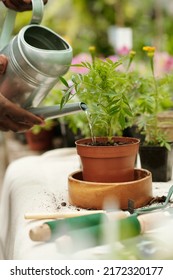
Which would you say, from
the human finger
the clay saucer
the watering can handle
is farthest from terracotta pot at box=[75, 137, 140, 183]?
the watering can handle

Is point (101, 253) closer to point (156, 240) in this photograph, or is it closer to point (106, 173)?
point (156, 240)

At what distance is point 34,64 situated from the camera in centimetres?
126

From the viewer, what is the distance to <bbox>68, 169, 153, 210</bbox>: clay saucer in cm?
108

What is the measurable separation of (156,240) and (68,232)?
152 millimetres

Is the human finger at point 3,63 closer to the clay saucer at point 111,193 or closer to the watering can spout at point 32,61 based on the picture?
the watering can spout at point 32,61

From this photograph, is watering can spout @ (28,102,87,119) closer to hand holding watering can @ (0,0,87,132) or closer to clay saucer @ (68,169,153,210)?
hand holding watering can @ (0,0,87,132)

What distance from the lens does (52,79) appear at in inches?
52.4

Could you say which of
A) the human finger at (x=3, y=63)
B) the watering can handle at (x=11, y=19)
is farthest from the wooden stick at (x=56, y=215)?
the watering can handle at (x=11, y=19)

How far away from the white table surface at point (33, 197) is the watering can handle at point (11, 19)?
0.40 m

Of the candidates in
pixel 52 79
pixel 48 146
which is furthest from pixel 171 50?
pixel 52 79

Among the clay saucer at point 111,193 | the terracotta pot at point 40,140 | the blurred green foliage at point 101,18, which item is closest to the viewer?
Result: the clay saucer at point 111,193

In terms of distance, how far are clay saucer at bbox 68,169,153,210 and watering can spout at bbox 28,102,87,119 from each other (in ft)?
0.72

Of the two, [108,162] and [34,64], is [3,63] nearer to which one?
[34,64]

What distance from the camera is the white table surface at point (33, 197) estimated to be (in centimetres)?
91
